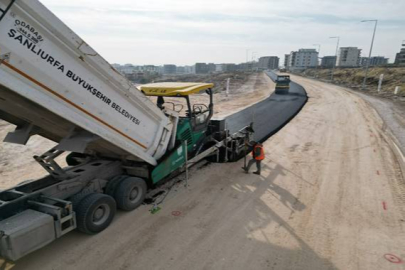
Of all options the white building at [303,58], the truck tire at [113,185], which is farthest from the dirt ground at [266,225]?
the white building at [303,58]

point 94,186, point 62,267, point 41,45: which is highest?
point 41,45

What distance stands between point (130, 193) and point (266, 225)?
3.02 metres

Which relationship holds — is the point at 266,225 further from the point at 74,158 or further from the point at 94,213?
the point at 74,158

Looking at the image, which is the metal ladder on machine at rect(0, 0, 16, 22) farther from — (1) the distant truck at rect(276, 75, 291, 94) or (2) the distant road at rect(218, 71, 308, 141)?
(1) the distant truck at rect(276, 75, 291, 94)

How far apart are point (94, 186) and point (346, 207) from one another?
5.73 meters

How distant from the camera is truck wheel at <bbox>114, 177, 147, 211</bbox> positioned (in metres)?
5.80

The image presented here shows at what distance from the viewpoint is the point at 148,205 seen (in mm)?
6336

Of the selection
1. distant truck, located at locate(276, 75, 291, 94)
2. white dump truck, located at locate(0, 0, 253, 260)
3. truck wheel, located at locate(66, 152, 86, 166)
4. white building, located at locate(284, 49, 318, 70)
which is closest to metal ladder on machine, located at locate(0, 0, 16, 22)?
white dump truck, located at locate(0, 0, 253, 260)

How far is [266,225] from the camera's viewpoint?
5609 mm

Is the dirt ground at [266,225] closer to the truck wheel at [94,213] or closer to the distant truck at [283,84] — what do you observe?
the truck wheel at [94,213]

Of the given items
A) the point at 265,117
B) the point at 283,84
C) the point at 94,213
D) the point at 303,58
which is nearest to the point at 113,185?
the point at 94,213

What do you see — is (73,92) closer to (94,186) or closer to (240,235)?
(94,186)

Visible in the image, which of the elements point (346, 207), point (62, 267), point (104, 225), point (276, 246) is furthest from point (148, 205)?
point (346, 207)

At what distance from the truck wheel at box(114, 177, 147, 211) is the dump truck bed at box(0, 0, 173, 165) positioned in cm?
55
